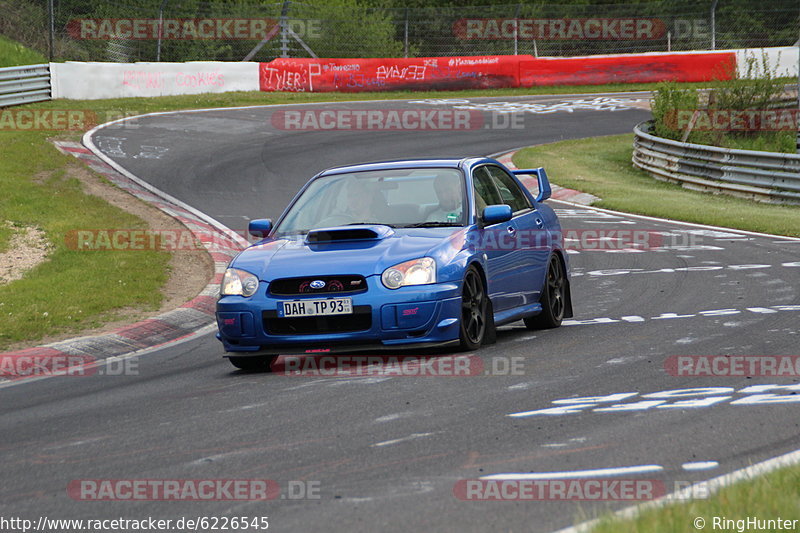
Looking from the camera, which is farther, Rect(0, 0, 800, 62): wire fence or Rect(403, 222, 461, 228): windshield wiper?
Rect(0, 0, 800, 62): wire fence

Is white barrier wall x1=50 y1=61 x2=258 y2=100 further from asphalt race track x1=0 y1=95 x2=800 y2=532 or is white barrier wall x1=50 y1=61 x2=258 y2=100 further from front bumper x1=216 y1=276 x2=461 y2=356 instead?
front bumper x1=216 y1=276 x2=461 y2=356

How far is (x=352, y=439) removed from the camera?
5883 mm

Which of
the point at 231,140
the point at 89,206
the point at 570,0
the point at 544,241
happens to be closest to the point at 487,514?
the point at 544,241

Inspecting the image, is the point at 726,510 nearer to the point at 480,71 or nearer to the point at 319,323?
the point at 319,323

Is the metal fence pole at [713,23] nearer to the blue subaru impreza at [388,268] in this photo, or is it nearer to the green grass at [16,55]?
the green grass at [16,55]

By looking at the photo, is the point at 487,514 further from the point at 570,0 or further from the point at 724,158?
the point at 570,0

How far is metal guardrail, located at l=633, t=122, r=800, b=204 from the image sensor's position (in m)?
22.4

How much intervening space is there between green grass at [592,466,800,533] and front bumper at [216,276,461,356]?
150 inches

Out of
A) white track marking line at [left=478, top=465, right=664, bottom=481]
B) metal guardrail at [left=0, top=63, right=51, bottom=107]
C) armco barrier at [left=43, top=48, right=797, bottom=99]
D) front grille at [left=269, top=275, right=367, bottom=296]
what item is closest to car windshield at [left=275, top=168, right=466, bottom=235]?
front grille at [left=269, top=275, right=367, bottom=296]

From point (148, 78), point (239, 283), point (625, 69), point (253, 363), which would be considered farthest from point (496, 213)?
point (625, 69)

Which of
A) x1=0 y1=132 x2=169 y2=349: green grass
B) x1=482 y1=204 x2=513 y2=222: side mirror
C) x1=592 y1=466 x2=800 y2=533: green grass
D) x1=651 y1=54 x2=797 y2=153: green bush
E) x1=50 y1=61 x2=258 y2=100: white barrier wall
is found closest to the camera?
x1=592 y1=466 x2=800 y2=533: green grass

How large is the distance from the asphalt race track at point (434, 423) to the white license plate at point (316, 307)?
46 cm

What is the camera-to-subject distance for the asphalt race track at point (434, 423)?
4836 mm

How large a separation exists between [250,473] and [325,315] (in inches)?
114
